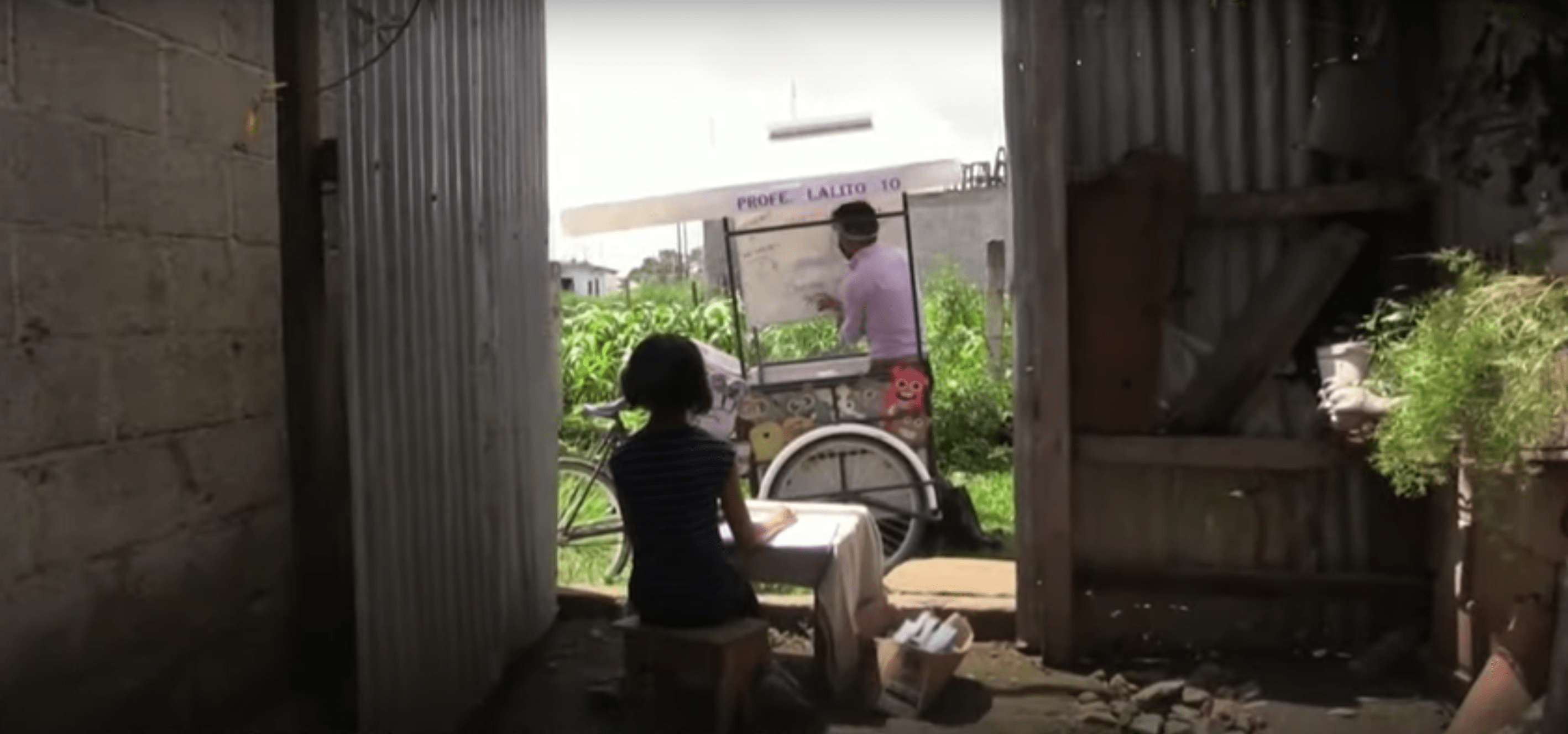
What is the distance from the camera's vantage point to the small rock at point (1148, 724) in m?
4.45

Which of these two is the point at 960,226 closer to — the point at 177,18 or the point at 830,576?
the point at 830,576

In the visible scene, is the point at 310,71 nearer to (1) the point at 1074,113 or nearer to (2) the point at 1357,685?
(1) the point at 1074,113

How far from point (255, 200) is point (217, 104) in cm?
32

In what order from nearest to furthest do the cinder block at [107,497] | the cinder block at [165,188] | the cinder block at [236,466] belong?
1. the cinder block at [107,497]
2. the cinder block at [165,188]
3. the cinder block at [236,466]

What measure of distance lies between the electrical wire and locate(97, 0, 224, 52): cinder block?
367mm

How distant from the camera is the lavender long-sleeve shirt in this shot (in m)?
7.64

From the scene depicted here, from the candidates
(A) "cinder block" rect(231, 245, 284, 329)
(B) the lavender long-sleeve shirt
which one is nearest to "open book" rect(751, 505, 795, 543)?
(A) "cinder block" rect(231, 245, 284, 329)

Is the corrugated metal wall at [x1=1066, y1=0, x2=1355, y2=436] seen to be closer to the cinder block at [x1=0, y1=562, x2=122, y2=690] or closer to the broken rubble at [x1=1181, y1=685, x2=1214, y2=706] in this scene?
the broken rubble at [x1=1181, y1=685, x2=1214, y2=706]

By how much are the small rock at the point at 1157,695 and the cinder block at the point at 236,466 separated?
119 inches


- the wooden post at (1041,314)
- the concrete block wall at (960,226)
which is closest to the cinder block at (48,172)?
the wooden post at (1041,314)

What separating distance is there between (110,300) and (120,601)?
79 cm

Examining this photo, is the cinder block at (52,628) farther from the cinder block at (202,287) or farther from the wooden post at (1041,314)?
the wooden post at (1041,314)

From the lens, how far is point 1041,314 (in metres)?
5.02

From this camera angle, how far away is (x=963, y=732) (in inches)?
180
